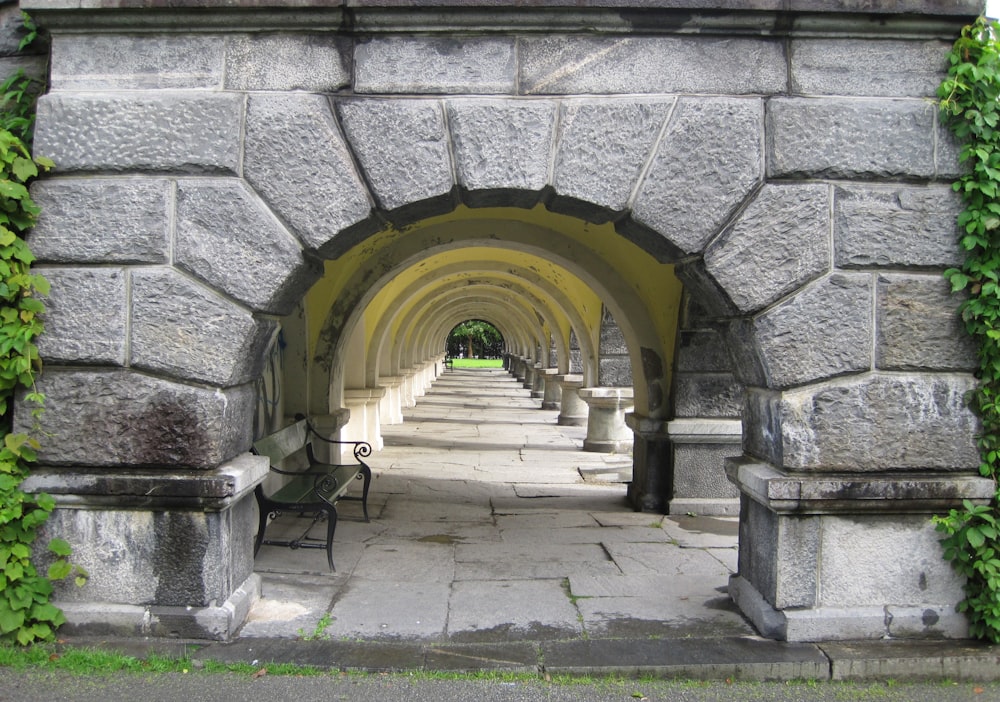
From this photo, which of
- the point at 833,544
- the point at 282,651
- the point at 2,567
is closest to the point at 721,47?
the point at 833,544

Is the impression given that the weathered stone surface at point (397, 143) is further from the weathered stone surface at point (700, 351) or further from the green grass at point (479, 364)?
the green grass at point (479, 364)

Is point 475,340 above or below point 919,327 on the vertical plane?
above

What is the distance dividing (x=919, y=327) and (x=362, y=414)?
6423 millimetres

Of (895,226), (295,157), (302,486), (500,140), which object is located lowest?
(302,486)

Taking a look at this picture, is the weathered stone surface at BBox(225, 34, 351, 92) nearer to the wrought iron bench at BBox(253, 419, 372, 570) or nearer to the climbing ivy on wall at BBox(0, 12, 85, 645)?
the climbing ivy on wall at BBox(0, 12, 85, 645)

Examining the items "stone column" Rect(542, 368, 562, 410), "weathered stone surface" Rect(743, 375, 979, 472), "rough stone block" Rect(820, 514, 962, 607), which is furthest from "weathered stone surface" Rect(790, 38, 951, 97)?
"stone column" Rect(542, 368, 562, 410)

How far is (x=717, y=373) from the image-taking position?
571 cm

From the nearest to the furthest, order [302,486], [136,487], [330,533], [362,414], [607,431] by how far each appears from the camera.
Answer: [136,487], [330,533], [302,486], [362,414], [607,431]

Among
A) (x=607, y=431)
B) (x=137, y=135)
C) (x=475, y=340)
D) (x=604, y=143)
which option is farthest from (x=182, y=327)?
(x=475, y=340)

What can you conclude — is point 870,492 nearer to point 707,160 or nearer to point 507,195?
point 707,160

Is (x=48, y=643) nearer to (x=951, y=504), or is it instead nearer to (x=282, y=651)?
(x=282, y=651)

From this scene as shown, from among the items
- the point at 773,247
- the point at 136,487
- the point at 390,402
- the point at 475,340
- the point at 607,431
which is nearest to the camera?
the point at 136,487

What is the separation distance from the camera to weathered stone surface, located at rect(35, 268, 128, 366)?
2.98 m

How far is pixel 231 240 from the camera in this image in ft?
9.88
